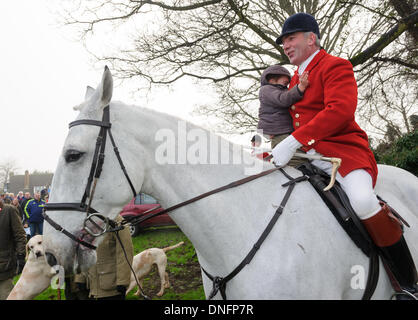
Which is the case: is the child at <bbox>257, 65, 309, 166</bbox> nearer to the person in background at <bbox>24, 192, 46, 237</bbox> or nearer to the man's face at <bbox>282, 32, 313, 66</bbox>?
the man's face at <bbox>282, 32, 313, 66</bbox>

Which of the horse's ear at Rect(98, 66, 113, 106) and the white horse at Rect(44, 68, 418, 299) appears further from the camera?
the horse's ear at Rect(98, 66, 113, 106)

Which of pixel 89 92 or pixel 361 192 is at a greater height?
pixel 89 92

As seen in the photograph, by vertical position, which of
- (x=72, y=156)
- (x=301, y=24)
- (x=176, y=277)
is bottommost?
(x=176, y=277)

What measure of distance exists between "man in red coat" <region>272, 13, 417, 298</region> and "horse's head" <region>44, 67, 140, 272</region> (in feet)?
4.11

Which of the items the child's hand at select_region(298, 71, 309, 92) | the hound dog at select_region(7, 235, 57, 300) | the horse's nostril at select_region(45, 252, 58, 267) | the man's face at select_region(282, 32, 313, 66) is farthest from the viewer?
the hound dog at select_region(7, 235, 57, 300)

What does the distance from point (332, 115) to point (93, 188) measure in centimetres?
179

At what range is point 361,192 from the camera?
2.14m

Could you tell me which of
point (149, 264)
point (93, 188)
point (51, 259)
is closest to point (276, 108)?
point (93, 188)

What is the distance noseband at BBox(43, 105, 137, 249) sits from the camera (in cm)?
193

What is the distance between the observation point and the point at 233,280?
6.55 feet

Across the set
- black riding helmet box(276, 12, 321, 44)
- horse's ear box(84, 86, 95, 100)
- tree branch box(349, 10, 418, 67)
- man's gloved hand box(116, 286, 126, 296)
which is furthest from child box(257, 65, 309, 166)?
tree branch box(349, 10, 418, 67)

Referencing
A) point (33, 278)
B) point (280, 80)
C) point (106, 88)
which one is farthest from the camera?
point (33, 278)

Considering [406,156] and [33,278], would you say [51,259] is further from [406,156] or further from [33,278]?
[406,156]
